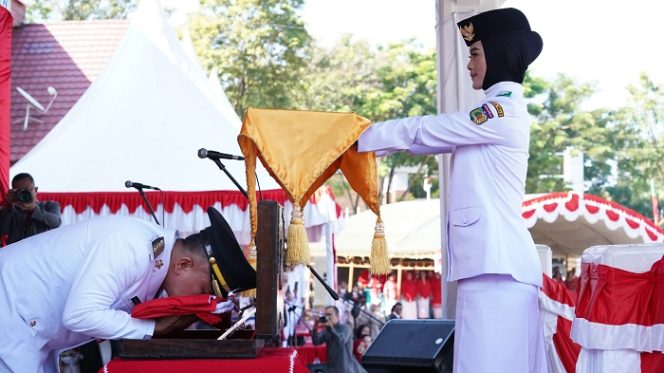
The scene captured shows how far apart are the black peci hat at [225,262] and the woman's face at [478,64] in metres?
1.31

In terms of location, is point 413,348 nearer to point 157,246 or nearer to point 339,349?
point 157,246

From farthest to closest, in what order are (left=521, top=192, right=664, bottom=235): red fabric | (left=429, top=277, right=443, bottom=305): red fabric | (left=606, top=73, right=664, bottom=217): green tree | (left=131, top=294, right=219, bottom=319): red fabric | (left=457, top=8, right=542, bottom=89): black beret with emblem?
(left=606, top=73, right=664, bottom=217): green tree, (left=429, top=277, right=443, bottom=305): red fabric, (left=521, top=192, right=664, bottom=235): red fabric, (left=457, top=8, right=542, bottom=89): black beret with emblem, (left=131, top=294, right=219, bottom=319): red fabric

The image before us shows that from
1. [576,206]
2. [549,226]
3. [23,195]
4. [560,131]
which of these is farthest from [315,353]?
[560,131]

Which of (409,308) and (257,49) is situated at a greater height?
(257,49)

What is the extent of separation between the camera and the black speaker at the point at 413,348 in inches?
187

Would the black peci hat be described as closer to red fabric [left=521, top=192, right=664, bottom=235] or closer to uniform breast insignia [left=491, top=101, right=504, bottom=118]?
uniform breast insignia [left=491, top=101, right=504, bottom=118]

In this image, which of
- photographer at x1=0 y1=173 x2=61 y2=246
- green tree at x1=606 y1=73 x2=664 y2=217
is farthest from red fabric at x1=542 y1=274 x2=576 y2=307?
green tree at x1=606 y1=73 x2=664 y2=217

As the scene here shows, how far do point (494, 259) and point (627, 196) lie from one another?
1827 inches

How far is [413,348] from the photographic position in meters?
4.92

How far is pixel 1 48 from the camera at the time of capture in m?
5.46

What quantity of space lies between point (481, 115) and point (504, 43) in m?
0.32

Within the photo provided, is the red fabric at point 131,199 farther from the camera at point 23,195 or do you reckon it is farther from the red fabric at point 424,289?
the red fabric at point 424,289

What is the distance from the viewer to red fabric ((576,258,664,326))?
11.1ft

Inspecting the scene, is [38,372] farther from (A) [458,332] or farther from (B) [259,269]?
(A) [458,332]
